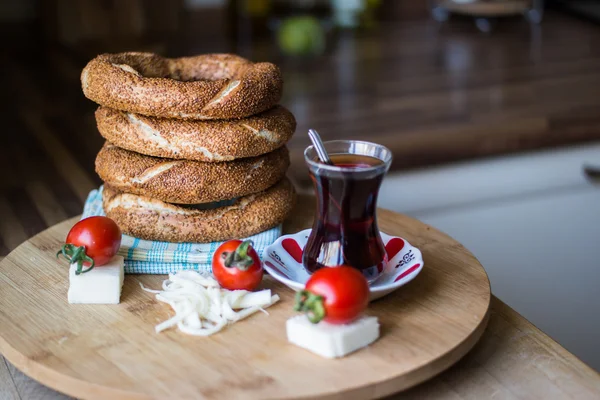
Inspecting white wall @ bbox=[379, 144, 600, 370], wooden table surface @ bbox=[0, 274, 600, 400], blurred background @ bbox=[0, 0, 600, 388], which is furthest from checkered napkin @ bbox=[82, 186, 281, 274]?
white wall @ bbox=[379, 144, 600, 370]

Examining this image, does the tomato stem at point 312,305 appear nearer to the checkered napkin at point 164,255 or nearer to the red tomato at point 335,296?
the red tomato at point 335,296

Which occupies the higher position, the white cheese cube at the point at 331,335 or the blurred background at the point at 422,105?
the white cheese cube at the point at 331,335

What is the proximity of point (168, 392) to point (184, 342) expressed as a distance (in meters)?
0.13

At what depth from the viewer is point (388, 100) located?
3783 mm

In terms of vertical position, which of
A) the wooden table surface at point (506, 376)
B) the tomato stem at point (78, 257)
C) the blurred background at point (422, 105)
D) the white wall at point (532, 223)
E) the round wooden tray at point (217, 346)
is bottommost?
the white wall at point (532, 223)

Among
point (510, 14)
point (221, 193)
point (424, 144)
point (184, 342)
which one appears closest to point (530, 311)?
point (424, 144)

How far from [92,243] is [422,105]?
2675mm

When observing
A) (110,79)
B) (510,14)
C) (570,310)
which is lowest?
(570,310)

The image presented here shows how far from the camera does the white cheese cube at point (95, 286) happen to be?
1.24 meters

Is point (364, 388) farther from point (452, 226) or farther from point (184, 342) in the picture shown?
point (452, 226)

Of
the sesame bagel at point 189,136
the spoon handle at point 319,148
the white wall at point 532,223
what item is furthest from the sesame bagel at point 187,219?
the white wall at point 532,223

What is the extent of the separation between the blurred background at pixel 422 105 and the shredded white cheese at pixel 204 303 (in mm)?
1123

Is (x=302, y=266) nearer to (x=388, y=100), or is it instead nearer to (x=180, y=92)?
(x=180, y=92)

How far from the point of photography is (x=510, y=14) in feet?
17.7
